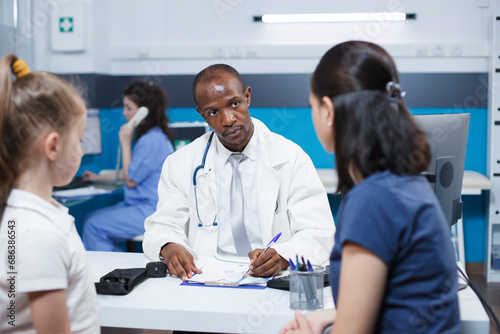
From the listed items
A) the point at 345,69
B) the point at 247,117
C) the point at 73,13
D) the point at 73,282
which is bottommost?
the point at 73,282

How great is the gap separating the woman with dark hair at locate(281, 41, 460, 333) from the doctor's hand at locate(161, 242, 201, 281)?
581 millimetres

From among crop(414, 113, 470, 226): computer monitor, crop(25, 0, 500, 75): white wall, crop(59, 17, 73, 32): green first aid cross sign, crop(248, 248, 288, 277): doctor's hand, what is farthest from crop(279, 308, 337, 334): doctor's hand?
crop(59, 17, 73, 32): green first aid cross sign

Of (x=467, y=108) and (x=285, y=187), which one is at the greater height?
(x=467, y=108)

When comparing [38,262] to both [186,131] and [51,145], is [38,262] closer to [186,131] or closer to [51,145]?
[51,145]

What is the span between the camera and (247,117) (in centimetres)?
193

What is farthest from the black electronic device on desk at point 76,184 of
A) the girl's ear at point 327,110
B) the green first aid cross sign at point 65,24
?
the girl's ear at point 327,110

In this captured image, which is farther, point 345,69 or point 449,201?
point 449,201

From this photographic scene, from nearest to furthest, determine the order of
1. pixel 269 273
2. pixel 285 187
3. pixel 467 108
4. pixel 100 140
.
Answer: pixel 269 273 → pixel 285 187 → pixel 467 108 → pixel 100 140

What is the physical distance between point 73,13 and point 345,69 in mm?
3371

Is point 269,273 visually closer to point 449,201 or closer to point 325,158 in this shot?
point 449,201

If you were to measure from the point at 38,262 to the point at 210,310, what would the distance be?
477 millimetres

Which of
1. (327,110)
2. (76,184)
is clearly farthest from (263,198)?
(76,184)

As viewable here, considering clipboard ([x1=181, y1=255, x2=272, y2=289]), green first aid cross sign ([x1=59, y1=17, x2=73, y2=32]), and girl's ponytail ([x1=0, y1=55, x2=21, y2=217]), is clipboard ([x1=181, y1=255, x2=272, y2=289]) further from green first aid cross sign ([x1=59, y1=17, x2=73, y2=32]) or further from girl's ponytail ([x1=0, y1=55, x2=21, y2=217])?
green first aid cross sign ([x1=59, y1=17, x2=73, y2=32])

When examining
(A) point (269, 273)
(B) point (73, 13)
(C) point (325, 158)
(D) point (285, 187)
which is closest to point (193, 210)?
(D) point (285, 187)
